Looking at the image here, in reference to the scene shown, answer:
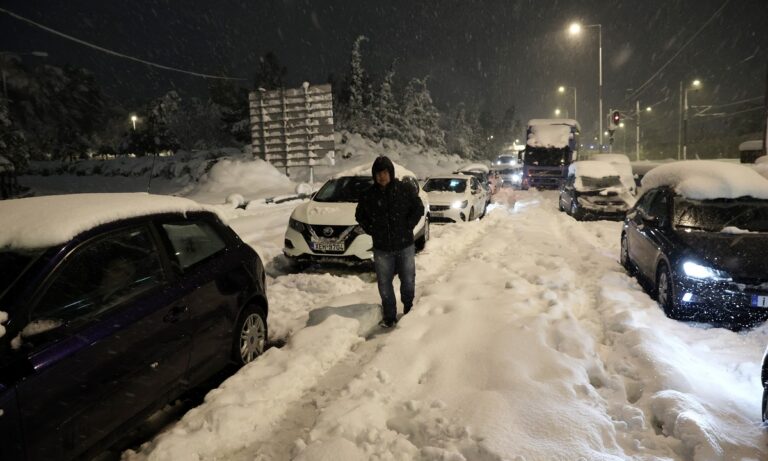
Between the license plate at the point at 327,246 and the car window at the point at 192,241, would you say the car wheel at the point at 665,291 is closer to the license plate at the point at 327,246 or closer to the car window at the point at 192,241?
the license plate at the point at 327,246

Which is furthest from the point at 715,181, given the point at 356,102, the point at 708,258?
the point at 356,102

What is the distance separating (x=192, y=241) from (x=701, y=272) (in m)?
5.26

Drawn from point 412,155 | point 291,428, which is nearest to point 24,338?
point 291,428

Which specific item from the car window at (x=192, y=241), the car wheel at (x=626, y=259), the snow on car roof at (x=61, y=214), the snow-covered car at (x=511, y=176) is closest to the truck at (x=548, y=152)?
the snow-covered car at (x=511, y=176)

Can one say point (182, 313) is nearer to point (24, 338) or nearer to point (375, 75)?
point (24, 338)

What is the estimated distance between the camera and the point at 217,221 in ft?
14.4

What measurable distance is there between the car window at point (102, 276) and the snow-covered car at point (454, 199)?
1071 cm

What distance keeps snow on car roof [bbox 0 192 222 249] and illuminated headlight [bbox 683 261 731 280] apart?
17.6 ft

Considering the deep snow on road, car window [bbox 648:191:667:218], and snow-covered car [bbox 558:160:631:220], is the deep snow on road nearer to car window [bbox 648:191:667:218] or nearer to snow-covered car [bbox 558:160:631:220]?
car window [bbox 648:191:667:218]

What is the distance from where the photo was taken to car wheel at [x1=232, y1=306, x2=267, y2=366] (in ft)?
13.4

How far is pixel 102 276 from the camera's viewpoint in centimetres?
299

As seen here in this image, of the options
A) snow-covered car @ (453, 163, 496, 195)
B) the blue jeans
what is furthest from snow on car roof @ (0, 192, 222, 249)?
snow-covered car @ (453, 163, 496, 195)

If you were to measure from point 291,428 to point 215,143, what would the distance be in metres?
63.9

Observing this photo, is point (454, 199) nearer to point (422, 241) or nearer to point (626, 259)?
point (422, 241)
